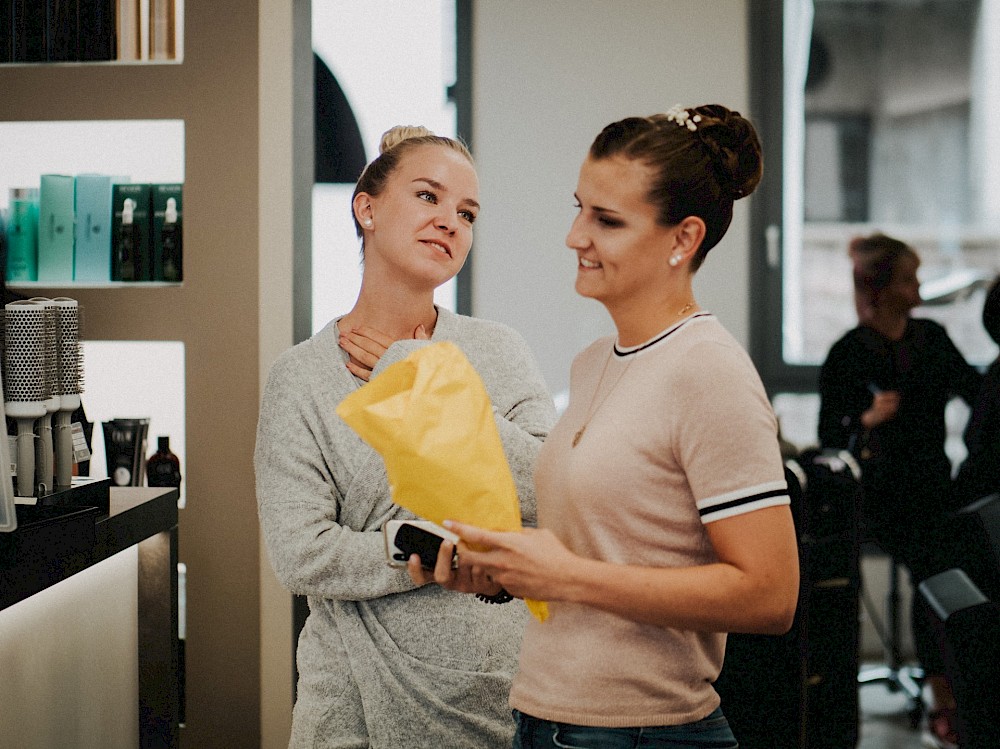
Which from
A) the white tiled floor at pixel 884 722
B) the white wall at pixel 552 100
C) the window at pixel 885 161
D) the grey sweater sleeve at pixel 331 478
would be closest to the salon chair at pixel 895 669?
the white tiled floor at pixel 884 722

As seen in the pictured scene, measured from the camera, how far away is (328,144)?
3.87 metres

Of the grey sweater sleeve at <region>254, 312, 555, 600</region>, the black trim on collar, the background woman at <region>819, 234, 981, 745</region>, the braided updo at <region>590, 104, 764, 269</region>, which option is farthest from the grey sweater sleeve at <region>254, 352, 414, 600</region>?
the background woman at <region>819, 234, 981, 745</region>

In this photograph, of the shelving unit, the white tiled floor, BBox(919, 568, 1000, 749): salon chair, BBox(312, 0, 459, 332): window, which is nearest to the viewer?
BBox(919, 568, 1000, 749): salon chair

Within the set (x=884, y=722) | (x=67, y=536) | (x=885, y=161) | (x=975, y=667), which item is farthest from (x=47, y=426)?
(x=885, y=161)

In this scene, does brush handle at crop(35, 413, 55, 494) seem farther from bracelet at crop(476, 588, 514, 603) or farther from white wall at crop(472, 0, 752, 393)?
white wall at crop(472, 0, 752, 393)

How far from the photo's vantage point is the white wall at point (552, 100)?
4.19 meters

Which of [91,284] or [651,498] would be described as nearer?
[651,498]

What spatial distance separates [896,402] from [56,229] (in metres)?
2.98

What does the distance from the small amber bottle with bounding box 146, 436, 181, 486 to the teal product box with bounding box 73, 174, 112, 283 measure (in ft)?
1.66

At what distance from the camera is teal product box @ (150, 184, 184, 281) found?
8.66 feet

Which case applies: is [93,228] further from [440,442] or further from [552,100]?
[552,100]

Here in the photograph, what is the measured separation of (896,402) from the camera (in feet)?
12.3

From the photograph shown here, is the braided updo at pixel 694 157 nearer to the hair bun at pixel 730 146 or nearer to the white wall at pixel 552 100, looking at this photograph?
the hair bun at pixel 730 146

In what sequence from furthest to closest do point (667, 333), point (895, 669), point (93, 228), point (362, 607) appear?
1. point (895, 669)
2. point (93, 228)
3. point (362, 607)
4. point (667, 333)
